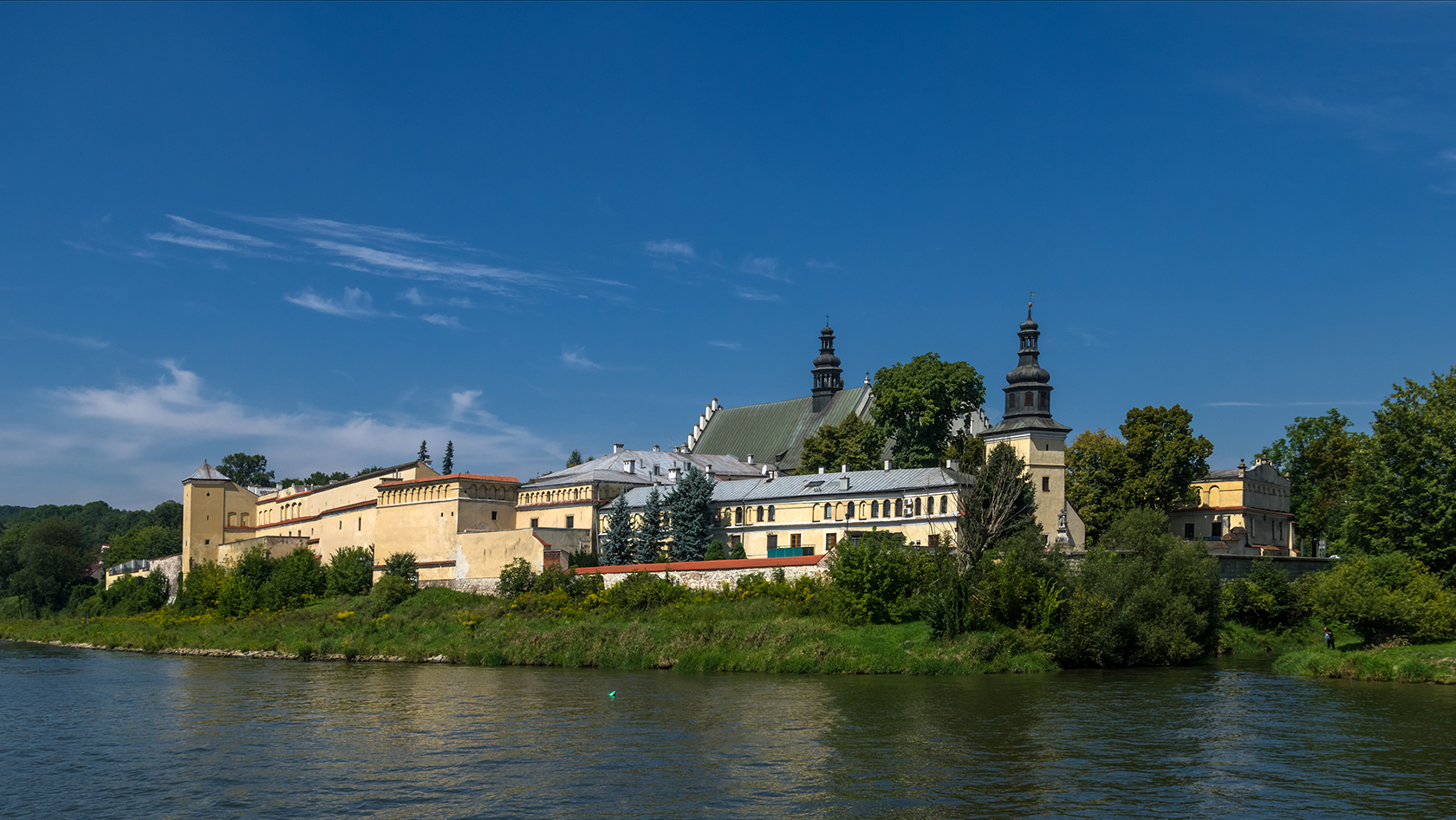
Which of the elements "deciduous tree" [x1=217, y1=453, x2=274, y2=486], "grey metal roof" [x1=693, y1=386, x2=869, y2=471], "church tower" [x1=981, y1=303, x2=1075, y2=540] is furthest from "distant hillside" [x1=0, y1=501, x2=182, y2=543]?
"church tower" [x1=981, y1=303, x2=1075, y2=540]

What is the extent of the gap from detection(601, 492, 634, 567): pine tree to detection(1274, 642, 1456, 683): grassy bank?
29.0 meters

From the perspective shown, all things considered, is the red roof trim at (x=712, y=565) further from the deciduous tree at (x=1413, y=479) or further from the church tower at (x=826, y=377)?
the church tower at (x=826, y=377)

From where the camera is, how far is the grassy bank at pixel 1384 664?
3788 centimetres

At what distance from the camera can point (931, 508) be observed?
58125mm

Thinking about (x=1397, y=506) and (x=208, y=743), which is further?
(x=1397, y=506)

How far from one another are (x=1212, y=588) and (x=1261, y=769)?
25334mm

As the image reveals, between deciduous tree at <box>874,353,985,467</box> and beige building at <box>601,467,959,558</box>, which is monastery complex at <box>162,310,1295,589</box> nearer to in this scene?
beige building at <box>601,467,959,558</box>

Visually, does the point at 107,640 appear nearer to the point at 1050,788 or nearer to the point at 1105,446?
the point at 1105,446

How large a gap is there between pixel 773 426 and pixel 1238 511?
115 ft

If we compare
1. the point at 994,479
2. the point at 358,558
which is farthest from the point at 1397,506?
the point at 358,558

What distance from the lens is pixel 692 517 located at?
60219mm

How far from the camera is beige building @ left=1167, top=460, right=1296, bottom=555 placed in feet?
224

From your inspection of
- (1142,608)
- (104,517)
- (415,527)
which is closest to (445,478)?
(415,527)

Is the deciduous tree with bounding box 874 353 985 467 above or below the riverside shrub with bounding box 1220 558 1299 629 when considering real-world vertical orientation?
above
